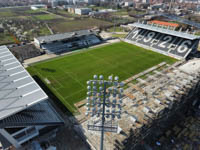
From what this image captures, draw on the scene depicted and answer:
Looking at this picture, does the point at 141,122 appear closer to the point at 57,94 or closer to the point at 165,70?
the point at 57,94

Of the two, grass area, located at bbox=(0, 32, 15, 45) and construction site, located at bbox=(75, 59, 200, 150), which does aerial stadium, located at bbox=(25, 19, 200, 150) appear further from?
grass area, located at bbox=(0, 32, 15, 45)

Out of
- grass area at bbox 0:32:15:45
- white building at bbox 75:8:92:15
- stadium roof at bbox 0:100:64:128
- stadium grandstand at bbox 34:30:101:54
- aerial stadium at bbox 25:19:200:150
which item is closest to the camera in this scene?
stadium roof at bbox 0:100:64:128

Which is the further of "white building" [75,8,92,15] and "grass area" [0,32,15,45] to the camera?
"white building" [75,8,92,15]

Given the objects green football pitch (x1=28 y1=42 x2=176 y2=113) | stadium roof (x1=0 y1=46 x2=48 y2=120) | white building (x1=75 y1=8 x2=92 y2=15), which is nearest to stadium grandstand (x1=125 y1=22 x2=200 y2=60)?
green football pitch (x1=28 y1=42 x2=176 y2=113)

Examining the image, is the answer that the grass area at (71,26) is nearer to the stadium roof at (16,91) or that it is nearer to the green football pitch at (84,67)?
the green football pitch at (84,67)

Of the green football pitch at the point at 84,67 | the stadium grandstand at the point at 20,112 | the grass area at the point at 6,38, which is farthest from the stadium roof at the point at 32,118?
the grass area at the point at 6,38

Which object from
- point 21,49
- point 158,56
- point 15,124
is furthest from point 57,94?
point 158,56

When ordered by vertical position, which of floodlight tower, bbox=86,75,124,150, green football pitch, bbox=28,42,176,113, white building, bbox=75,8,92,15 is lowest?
green football pitch, bbox=28,42,176,113
